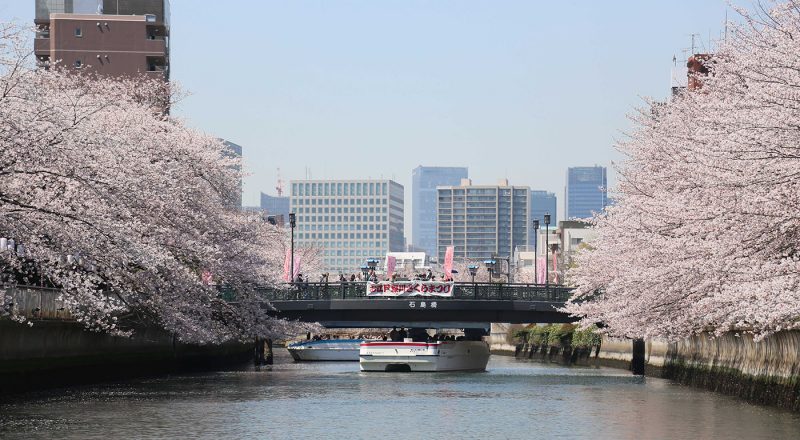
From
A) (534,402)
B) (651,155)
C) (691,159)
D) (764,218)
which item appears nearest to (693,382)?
(651,155)

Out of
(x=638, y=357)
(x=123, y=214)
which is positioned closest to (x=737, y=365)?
(x=123, y=214)

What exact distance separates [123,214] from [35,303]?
10249mm

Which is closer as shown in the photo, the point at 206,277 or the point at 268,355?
the point at 206,277

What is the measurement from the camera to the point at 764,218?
37.2m

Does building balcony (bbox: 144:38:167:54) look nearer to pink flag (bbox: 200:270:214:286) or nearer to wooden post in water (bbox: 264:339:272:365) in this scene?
wooden post in water (bbox: 264:339:272:365)

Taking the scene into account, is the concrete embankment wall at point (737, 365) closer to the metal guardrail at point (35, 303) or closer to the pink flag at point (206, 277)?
the pink flag at point (206, 277)

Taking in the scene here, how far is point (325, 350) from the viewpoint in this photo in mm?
145625

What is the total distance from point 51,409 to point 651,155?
98.4 feet

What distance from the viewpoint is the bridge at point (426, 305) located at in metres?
86.6

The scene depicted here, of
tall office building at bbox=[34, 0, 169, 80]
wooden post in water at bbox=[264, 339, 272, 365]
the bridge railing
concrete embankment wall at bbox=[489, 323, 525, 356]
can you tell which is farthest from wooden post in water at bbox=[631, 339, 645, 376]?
concrete embankment wall at bbox=[489, 323, 525, 356]

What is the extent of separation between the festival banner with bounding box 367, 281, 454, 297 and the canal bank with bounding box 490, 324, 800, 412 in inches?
506

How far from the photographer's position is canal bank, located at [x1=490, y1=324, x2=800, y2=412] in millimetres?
48062

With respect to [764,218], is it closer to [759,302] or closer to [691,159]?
[759,302]

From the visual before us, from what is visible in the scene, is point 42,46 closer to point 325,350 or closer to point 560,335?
point 325,350
